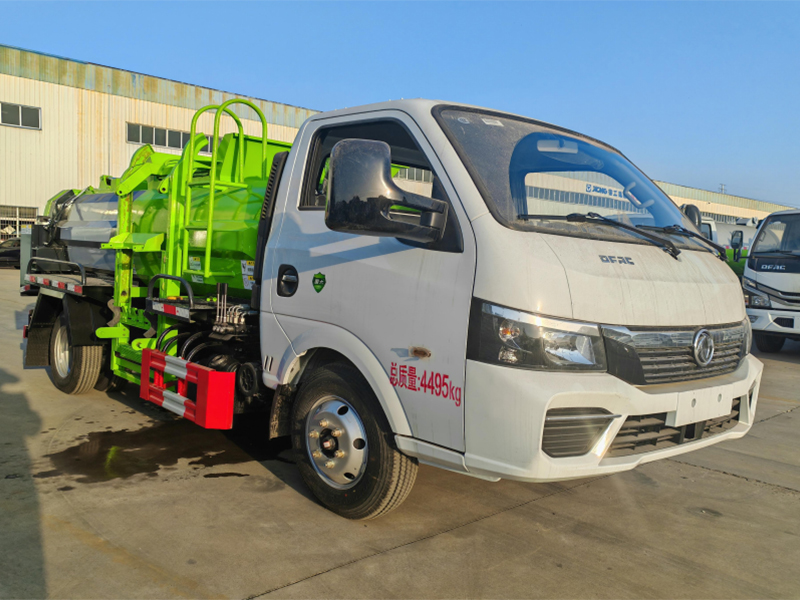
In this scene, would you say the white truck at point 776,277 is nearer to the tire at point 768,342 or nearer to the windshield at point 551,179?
the tire at point 768,342

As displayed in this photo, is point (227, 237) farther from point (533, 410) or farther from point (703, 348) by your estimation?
point (703, 348)

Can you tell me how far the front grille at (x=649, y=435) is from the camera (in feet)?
9.71

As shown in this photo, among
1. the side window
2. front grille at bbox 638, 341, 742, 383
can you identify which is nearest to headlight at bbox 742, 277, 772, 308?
front grille at bbox 638, 341, 742, 383

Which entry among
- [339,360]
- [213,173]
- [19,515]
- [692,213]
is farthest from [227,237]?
[692,213]

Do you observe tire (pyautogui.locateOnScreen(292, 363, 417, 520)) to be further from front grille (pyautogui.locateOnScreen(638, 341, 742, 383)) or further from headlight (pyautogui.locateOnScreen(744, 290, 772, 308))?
headlight (pyautogui.locateOnScreen(744, 290, 772, 308))

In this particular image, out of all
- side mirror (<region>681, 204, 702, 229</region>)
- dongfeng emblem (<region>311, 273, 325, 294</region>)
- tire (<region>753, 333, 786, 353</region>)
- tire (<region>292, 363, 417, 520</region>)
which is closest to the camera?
tire (<region>292, 363, 417, 520</region>)

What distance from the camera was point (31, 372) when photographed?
7.55 m

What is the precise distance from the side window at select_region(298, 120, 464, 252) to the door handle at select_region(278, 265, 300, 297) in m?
0.37

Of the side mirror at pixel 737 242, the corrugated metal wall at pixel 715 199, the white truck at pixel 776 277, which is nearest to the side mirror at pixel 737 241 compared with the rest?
the side mirror at pixel 737 242

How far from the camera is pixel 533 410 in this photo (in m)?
2.71

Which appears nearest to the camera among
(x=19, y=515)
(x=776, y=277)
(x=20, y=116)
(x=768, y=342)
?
(x=19, y=515)

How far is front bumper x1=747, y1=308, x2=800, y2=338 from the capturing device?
9.66m

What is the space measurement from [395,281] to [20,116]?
29307 mm

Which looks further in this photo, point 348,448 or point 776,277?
point 776,277
